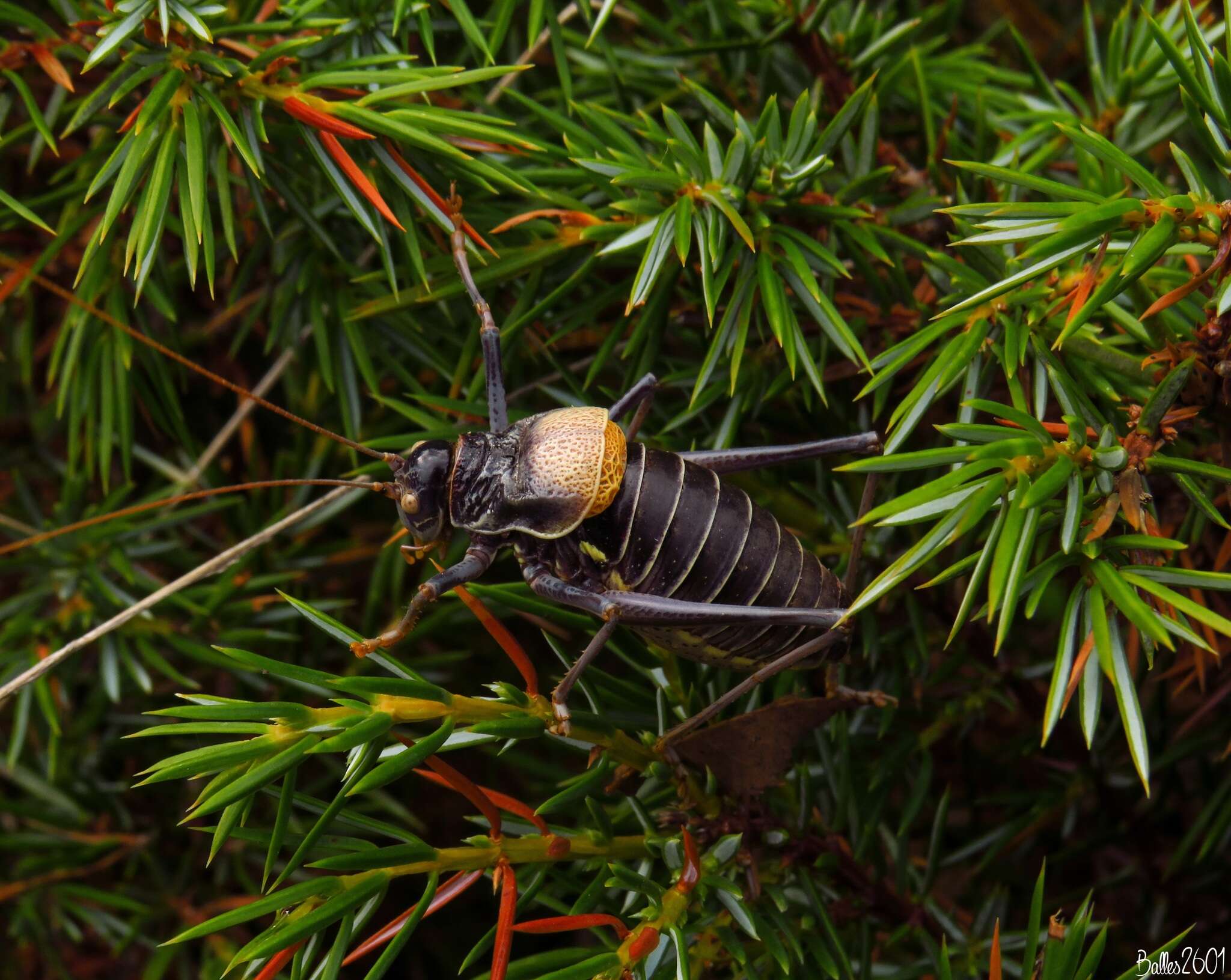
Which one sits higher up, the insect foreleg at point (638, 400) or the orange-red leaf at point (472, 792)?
the insect foreleg at point (638, 400)

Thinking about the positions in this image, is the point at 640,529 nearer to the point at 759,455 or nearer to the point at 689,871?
the point at 759,455

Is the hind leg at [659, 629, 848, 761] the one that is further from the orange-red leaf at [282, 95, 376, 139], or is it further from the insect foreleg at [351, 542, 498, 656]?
the orange-red leaf at [282, 95, 376, 139]

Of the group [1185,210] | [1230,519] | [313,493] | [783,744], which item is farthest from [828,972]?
[313,493]

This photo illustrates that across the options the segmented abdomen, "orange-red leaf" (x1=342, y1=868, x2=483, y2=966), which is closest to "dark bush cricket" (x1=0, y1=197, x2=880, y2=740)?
the segmented abdomen

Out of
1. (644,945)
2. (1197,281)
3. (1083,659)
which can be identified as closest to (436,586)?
(644,945)

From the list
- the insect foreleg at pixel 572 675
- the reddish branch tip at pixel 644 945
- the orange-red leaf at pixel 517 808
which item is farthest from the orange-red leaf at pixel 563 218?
the reddish branch tip at pixel 644 945

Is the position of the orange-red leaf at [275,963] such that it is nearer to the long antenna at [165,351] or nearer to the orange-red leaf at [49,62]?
the long antenna at [165,351]

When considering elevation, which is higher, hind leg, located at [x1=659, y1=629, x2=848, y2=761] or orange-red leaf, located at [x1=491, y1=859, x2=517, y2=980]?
hind leg, located at [x1=659, y1=629, x2=848, y2=761]
